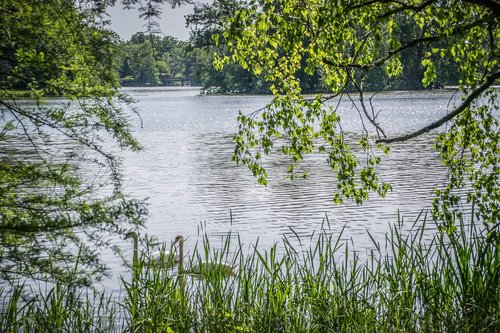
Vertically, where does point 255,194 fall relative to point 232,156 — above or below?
below

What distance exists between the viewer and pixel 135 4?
17.0 ft

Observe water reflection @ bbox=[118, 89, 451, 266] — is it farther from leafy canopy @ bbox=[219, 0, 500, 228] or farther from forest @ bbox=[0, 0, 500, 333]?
forest @ bbox=[0, 0, 500, 333]

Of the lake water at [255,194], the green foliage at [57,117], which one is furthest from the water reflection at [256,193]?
the green foliage at [57,117]

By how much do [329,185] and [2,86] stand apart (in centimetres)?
1854

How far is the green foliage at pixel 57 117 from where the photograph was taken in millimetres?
6762

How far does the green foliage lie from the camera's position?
6762 mm

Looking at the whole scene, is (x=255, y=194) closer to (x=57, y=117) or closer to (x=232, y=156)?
(x=232, y=156)

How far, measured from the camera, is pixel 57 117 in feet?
24.8

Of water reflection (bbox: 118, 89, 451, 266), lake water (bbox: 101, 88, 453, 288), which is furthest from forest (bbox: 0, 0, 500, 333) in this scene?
water reflection (bbox: 118, 89, 451, 266)

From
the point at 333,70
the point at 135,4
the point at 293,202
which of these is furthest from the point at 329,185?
the point at 135,4

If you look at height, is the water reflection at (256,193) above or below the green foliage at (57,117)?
below

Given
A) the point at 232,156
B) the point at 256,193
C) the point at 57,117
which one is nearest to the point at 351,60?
the point at 232,156

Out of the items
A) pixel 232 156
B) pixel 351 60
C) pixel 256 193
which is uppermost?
pixel 351 60

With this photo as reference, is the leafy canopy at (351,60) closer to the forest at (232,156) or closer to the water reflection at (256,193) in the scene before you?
the forest at (232,156)
